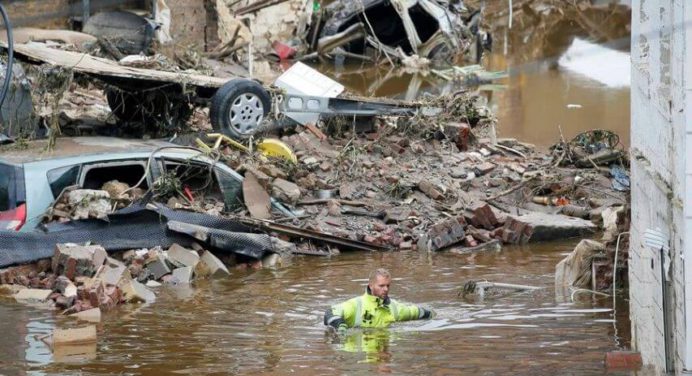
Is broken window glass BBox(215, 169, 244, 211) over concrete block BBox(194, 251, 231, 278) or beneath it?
over

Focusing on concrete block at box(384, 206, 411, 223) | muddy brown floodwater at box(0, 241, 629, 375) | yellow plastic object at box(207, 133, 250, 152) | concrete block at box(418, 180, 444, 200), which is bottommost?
muddy brown floodwater at box(0, 241, 629, 375)

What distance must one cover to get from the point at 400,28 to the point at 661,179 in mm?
28081

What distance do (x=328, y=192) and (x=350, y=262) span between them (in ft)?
6.13

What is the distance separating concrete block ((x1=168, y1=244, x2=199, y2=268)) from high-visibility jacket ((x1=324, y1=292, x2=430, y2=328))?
2674mm

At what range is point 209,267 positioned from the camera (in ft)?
48.2

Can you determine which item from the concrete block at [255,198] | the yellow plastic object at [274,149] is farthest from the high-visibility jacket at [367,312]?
the yellow plastic object at [274,149]

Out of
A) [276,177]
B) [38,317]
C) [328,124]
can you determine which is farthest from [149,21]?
[38,317]

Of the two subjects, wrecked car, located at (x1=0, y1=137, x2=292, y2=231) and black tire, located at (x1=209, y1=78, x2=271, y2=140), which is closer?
wrecked car, located at (x1=0, y1=137, x2=292, y2=231)

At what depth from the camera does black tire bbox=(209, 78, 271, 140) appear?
57.6ft

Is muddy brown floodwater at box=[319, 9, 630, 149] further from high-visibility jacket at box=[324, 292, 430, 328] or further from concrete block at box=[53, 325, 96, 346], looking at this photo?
concrete block at box=[53, 325, 96, 346]

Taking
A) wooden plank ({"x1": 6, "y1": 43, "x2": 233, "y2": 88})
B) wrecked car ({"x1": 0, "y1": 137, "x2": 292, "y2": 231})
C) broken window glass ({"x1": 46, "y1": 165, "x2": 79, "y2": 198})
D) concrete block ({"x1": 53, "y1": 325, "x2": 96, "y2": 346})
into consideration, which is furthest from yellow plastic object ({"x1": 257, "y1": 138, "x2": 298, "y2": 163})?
concrete block ({"x1": 53, "y1": 325, "x2": 96, "y2": 346})

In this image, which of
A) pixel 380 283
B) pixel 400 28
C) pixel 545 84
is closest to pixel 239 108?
pixel 380 283

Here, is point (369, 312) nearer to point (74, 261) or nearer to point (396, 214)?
point (74, 261)

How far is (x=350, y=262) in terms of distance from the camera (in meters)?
15.5
